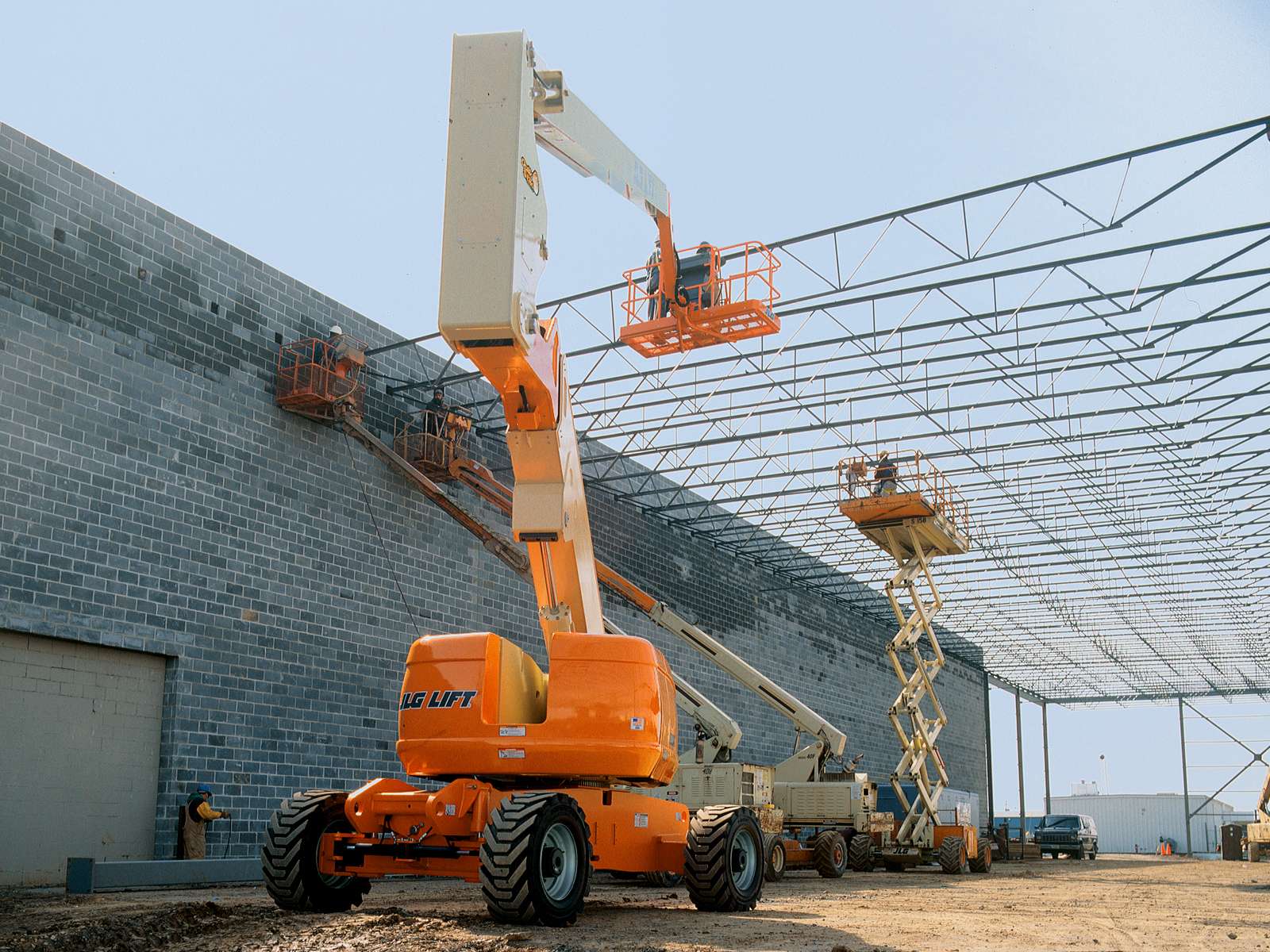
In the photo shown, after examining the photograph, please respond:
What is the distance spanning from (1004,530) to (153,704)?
27.6 meters

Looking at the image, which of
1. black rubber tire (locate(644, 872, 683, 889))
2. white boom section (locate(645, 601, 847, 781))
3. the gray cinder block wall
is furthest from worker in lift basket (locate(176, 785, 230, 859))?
white boom section (locate(645, 601, 847, 781))

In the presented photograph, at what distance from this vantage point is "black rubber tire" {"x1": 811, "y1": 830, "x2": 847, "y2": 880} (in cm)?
2455

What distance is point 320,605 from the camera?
22672mm

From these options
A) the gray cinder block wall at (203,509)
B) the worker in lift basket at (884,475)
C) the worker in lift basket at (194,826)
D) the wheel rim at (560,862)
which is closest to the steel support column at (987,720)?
the worker in lift basket at (884,475)

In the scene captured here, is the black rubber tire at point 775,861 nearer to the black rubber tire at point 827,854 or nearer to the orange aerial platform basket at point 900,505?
the black rubber tire at point 827,854

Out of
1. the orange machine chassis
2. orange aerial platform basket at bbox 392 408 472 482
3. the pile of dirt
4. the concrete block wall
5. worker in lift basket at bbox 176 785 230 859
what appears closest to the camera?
the pile of dirt

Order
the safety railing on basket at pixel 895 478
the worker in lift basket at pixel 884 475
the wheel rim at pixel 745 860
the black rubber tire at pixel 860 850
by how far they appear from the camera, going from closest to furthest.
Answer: the wheel rim at pixel 745 860
the black rubber tire at pixel 860 850
the worker in lift basket at pixel 884 475
the safety railing on basket at pixel 895 478

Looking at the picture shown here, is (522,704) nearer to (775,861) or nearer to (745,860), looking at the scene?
(745,860)

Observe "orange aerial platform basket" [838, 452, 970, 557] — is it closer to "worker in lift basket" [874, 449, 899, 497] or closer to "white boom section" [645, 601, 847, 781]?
"worker in lift basket" [874, 449, 899, 497]

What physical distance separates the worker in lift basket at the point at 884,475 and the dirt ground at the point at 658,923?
11058mm

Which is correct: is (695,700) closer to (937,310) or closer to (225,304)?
(937,310)

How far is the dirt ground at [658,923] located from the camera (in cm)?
968

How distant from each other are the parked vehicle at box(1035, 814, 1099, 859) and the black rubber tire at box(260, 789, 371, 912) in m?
39.2

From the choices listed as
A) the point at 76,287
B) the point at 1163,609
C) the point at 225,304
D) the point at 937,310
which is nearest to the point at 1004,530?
the point at 1163,609
